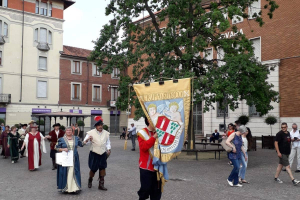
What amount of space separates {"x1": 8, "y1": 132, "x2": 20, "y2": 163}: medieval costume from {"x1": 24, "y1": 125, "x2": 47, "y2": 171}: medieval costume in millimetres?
2841

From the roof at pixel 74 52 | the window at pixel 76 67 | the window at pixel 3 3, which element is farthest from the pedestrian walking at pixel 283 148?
the window at pixel 76 67

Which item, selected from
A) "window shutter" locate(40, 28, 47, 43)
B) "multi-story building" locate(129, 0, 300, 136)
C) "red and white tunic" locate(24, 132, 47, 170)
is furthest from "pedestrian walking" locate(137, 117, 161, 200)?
"window shutter" locate(40, 28, 47, 43)

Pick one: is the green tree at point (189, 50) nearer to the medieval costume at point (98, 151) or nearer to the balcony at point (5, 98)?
the medieval costume at point (98, 151)

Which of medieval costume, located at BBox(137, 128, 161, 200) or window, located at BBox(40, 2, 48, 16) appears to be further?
window, located at BBox(40, 2, 48, 16)

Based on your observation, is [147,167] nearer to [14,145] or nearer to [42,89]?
[14,145]

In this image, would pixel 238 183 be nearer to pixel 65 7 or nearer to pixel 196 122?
pixel 196 122

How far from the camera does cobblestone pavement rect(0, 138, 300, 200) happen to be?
804 cm

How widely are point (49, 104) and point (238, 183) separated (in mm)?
35951

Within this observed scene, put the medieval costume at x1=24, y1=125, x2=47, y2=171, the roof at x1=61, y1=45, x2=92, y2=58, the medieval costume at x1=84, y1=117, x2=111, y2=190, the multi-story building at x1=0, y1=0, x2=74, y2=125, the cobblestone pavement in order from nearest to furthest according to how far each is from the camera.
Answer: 1. the cobblestone pavement
2. the medieval costume at x1=84, y1=117, x2=111, y2=190
3. the medieval costume at x1=24, y1=125, x2=47, y2=171
4. the multi-story building at x1=0, y1=0, x2=74, y2=125
5. the roof at x1=61, y1=45, x2=92, y2=58

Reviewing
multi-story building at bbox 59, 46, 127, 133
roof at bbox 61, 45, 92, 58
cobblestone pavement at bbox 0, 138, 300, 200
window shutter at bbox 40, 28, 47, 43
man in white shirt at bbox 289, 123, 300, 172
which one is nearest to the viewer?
cobblestone pavement at bbox 0, 138, 300, 200

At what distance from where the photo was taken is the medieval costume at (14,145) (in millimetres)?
15344

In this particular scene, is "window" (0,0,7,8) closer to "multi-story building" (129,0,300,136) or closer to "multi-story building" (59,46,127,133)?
"multi-story building" (59,46,127,133)

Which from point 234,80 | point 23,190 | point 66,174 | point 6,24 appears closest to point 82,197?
point 66,174

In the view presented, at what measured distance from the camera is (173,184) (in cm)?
954
